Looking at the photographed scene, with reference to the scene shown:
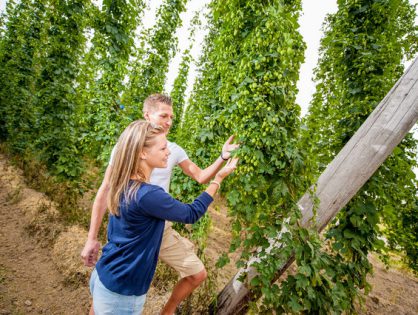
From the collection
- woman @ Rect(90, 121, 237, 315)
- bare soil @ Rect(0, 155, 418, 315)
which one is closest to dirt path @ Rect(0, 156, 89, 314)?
bare soil @ Rect(0, 155, 418, 315)

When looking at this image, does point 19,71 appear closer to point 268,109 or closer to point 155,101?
point 155,101

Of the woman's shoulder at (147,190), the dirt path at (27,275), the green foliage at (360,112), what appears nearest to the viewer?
the woman's shoulder at (147,190)

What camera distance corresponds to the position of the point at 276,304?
1.91 m

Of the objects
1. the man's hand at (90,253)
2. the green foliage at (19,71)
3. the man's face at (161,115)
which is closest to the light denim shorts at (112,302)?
the man's hand at (90,253)

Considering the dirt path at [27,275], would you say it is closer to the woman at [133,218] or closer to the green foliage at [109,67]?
the green foliage at [109,67]

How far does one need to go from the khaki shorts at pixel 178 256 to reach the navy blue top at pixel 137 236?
720mm

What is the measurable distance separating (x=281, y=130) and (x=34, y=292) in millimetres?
3408

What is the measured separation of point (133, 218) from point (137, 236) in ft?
0.39

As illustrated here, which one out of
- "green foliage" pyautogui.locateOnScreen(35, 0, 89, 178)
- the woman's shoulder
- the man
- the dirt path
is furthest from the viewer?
"green foliage" pyautogui.locateOnScreen(35, 0, 89, 178)

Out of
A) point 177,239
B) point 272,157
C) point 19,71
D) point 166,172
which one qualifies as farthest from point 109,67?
point 19,71

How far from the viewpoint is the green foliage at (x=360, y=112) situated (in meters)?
2.62

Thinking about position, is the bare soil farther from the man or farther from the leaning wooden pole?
the leaning wooden pole

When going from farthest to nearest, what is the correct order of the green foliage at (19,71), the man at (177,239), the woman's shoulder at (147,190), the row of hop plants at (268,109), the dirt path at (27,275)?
the green foliage at (19,71)
the dirt path at (27,275)
the man at (177,239)
the row of hop plants at (268,109)
the woman's shoulder at (147,190)

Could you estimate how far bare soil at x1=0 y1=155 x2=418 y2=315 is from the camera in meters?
2.80
